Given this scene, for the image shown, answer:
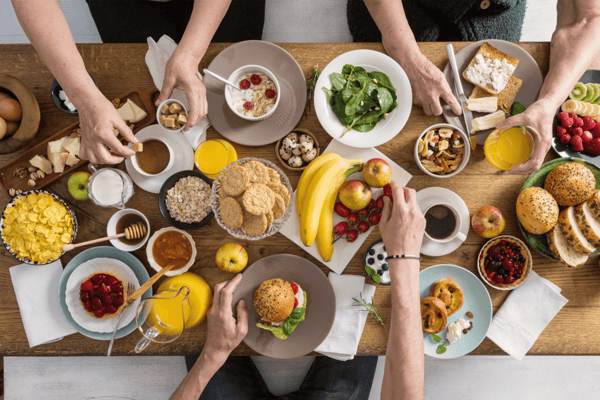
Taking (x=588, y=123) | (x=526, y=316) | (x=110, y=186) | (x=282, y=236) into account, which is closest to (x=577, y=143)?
(x=588, y=123)

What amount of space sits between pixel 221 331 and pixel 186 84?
1.09 m

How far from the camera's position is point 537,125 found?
4.70ft

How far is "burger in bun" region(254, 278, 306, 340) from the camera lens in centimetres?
137

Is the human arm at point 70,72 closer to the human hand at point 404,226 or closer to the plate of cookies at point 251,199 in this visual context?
the plate of cookies at point 251,199

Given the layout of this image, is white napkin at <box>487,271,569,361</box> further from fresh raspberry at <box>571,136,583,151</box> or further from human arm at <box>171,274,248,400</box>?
human arm at <box>171,274,248,400</box>

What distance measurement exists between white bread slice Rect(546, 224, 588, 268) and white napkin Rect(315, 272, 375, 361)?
0.83 m

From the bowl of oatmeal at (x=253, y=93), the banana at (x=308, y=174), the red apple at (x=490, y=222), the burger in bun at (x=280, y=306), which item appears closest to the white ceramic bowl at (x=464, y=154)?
the red apple at (x=490, y=222)

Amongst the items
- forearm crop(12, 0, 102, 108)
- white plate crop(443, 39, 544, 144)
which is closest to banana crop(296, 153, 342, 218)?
white plate crop(443, 39, 544, 144)

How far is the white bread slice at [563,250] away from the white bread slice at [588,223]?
0.26 feet

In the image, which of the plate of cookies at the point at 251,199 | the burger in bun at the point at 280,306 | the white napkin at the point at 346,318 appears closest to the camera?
the plate of cookies at the point at 251,199

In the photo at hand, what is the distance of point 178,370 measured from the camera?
2.41 m

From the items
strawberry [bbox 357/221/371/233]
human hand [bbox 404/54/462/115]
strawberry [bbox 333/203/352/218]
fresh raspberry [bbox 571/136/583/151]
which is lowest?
strawberry [bbox 357/221/371/233]

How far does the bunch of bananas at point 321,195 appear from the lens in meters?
1.44

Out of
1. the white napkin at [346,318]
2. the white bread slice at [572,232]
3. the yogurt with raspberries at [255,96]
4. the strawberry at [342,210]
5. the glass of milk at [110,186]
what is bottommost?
the white napkin at [346,318]
